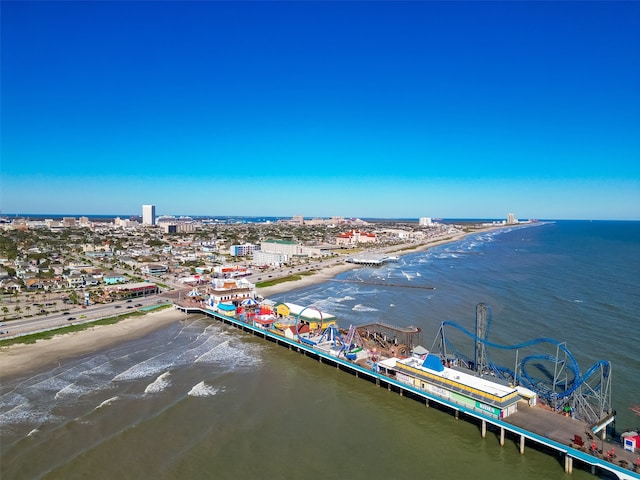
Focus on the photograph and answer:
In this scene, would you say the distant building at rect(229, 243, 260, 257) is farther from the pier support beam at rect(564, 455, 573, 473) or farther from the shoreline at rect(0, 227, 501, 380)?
the pier support beam at rect(564, 455, 573, 473)

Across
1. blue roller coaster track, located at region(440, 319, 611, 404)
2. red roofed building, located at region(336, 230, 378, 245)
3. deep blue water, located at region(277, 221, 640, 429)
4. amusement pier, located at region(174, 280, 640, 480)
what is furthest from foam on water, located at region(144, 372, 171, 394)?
red roofed building, located at region(336, 230, 378, 245)

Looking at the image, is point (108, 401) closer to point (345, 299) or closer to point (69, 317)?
point (69, 317)

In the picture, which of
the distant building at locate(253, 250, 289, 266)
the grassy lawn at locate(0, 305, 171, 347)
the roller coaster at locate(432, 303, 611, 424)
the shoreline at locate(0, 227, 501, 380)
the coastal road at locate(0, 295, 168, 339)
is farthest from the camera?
the distant building at locate(253, 250, 289, 266)

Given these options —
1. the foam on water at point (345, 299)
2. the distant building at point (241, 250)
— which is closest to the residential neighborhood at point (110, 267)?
the distant building at point (241, 250)

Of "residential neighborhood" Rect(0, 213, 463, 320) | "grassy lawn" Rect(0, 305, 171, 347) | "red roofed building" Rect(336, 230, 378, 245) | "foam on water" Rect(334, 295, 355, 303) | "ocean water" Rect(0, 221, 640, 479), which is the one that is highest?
"red roofed building" Rect(336, 230, 378, 245)

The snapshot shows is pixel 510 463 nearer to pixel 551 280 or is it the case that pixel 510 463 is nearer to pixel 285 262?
pixel 551 280

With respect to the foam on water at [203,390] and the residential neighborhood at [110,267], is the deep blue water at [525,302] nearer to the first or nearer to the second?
the foam on water at [203,390]
